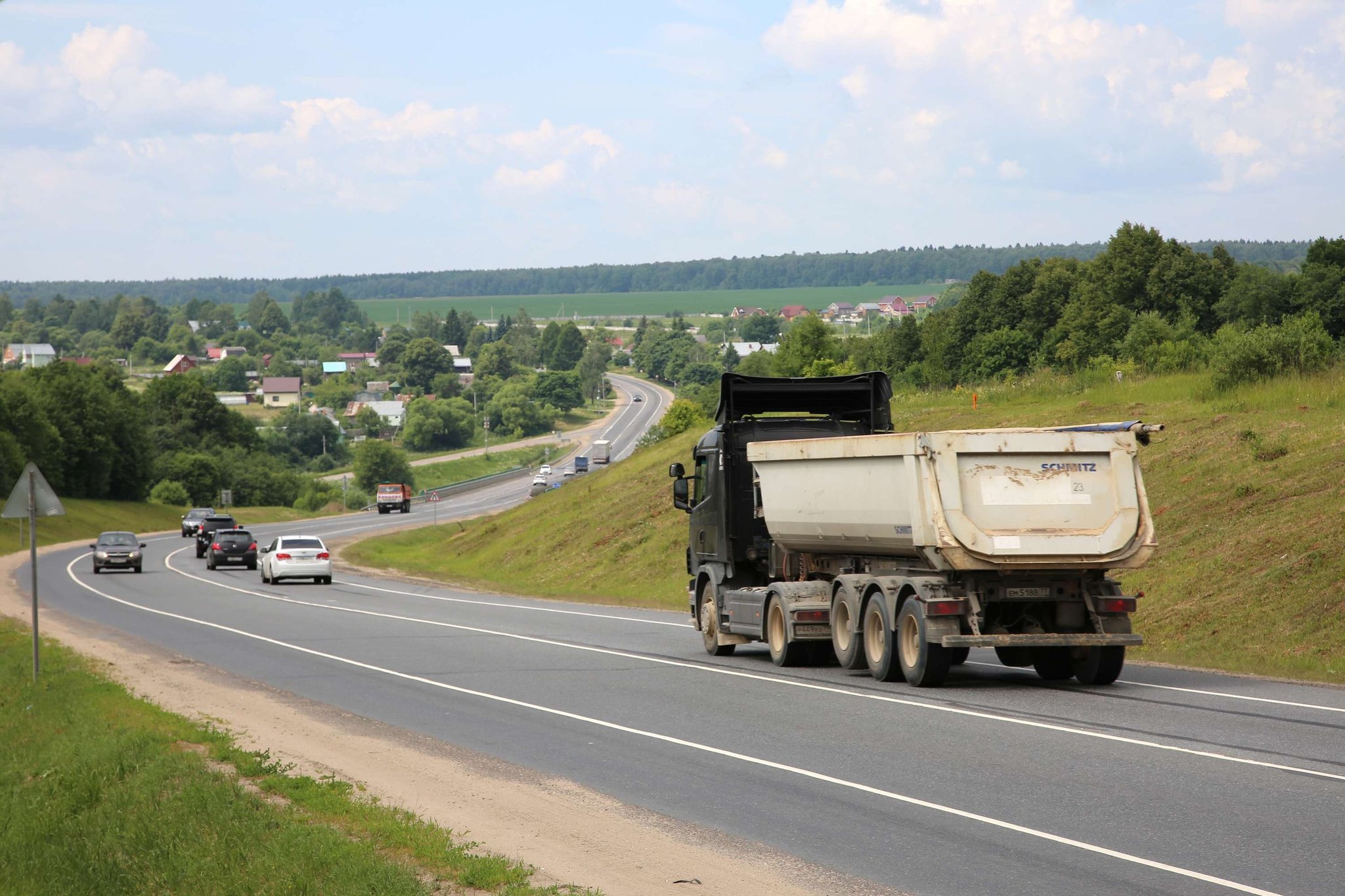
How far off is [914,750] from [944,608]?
12.3ft

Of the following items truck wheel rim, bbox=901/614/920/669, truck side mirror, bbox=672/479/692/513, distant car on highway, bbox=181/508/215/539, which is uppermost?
truck side mirror, bbox=672/479/692/513

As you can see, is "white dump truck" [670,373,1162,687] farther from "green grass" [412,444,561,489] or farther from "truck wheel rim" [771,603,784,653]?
"green grass" [412,444,561,489]

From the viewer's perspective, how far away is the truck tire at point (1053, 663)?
17.2m

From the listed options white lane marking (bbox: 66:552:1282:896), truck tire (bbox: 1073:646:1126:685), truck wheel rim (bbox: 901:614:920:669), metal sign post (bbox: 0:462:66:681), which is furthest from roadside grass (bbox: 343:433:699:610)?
truck tire (bbox: 1073:646:1126:685)

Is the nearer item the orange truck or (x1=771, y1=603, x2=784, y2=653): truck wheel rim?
(x1=771, y1=603, x2=784, y2=653): truck wheel rim

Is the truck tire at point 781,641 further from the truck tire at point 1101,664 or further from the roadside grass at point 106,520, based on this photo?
the roadside grass at point 106,520

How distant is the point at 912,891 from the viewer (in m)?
7.99

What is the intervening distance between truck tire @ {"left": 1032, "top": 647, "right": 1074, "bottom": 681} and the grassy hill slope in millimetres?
2447

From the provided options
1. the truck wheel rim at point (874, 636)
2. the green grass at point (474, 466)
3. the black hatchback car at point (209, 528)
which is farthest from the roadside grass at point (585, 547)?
the green grass at point (474, 466)

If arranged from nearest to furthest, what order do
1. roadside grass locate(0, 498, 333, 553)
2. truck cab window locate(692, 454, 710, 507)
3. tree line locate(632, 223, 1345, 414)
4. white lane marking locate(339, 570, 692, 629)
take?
truck cab window locate(692, 454, 710, 507)
white lane marking locate(339, 570, 692, 629)
tree line locate(632, 223, 1345, 414)
roadside grass locate(0, 498, 333, 553)

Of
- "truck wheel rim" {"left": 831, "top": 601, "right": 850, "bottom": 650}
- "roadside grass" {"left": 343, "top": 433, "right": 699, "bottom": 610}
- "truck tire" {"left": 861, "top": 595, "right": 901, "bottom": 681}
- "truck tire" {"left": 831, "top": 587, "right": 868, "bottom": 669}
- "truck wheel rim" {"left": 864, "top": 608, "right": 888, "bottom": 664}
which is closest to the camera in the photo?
"truck tire" {"left": 861, "top": 595, "right": 901, "bottom": 681}

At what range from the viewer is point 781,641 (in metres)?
19.5

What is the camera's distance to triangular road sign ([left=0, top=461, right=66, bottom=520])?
19.9 metres

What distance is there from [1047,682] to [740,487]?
224 inches
